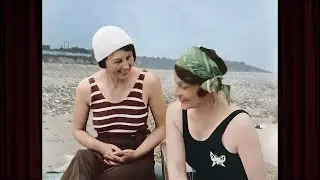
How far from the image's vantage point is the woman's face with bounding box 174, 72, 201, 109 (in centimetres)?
235

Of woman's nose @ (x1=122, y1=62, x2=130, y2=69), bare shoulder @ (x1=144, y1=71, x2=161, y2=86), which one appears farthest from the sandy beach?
woman's nose @ (x1=122, y1=62, x2=130, y2=69)

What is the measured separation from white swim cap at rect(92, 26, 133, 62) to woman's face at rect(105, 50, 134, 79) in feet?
0.10

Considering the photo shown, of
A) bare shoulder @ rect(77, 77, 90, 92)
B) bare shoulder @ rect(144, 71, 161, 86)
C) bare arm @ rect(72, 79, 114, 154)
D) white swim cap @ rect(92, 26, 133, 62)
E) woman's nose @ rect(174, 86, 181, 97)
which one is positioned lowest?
bare arm @ rect(72, 79, 114, 154)

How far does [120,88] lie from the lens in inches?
93.7

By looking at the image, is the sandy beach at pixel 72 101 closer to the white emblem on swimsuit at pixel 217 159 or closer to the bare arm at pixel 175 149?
the bare arm at pixel 175 149

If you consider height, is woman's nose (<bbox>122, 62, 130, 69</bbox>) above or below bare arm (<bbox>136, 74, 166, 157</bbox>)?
above

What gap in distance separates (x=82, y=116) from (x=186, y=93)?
51 centimetres

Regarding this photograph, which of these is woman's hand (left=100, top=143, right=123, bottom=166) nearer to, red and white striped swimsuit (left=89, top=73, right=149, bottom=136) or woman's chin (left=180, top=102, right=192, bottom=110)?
red and white striped swimsuit (left=89, top=73, right=149, bottom=136)

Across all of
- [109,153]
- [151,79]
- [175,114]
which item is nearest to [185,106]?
[175,114]

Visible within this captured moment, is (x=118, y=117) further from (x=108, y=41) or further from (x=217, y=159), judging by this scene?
(x=217, y=159)

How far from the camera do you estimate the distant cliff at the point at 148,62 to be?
93.8 inches

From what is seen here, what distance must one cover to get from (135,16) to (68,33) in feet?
1.10

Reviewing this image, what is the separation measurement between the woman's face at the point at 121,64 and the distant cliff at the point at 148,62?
5 centimetres
